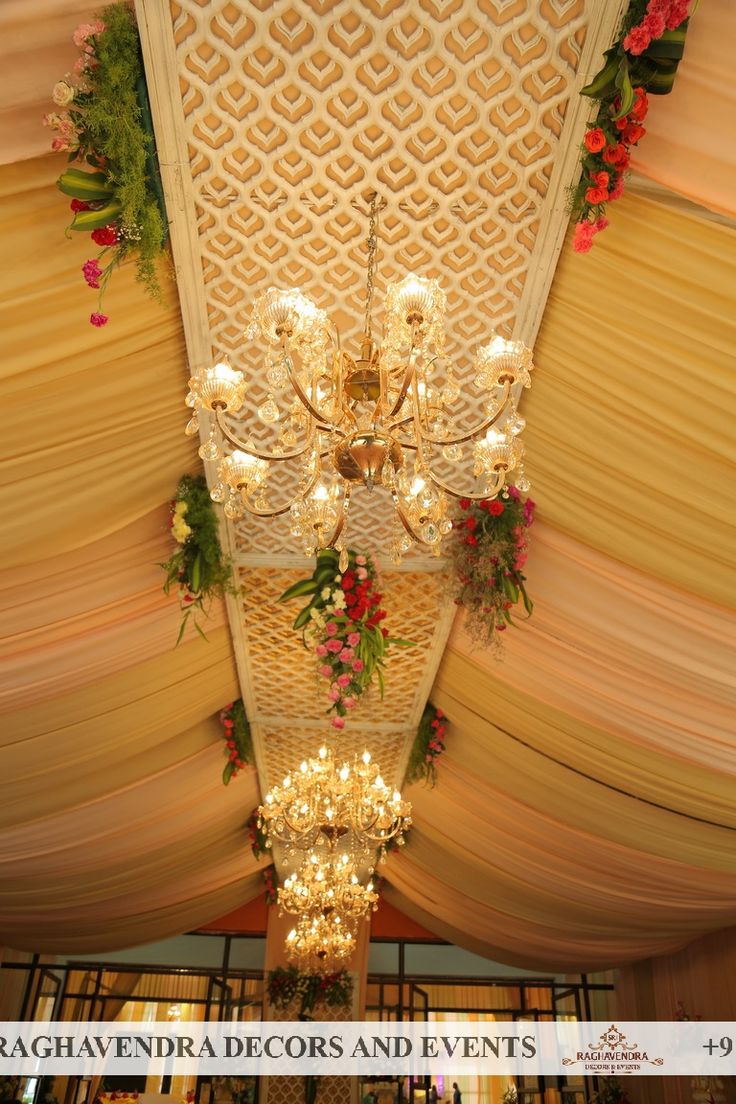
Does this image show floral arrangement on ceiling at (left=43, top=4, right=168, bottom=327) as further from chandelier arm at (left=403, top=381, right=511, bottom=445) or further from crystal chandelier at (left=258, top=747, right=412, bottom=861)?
crystal chandelier at (left=258, top=747, right=412, bottom=861)

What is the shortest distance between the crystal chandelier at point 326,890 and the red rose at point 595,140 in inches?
248

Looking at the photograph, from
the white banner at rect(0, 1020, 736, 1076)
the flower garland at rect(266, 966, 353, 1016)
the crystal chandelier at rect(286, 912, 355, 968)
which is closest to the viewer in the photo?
the crystal chandelier at rect(286, 912, 355, 968)

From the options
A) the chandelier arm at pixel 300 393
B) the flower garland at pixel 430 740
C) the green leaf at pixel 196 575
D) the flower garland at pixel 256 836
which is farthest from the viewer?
the flower garland at pixel 256 836

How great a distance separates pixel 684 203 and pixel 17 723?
405cm

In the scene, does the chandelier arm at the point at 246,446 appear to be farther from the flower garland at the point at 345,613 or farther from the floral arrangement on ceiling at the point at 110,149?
the flower garland at the point at 345,613

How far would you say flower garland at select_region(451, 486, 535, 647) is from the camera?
3664 millimetres

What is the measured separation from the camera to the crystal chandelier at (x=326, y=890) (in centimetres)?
719

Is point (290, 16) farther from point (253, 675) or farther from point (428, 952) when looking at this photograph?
point (428, 952)

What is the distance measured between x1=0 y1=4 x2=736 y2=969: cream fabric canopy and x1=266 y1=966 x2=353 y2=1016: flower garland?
4.04 meters

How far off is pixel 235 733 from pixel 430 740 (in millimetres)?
1458

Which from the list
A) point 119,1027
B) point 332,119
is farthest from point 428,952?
point 332,119

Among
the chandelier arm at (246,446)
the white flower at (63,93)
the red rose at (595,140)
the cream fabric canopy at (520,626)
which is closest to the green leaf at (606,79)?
the red rose at (595,140)

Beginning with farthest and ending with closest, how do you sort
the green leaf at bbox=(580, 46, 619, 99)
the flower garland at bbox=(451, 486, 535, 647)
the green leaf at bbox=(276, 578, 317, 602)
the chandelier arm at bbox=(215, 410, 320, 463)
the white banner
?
the white banner, the green leaf at bbox=(276, 578, 317, 602), the flower garland at bbox=(451, 486, 535, 647), the chandelier arm at bbox=(215, 410, 320, 463), the green leaf at bbox=(580, 46, 619, 99)

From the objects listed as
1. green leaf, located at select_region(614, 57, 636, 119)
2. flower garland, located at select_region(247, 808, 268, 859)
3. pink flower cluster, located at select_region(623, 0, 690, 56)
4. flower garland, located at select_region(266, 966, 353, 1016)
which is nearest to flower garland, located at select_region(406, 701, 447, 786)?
flower garland, located at select_region(247, 808, 268, 859)
